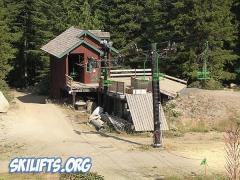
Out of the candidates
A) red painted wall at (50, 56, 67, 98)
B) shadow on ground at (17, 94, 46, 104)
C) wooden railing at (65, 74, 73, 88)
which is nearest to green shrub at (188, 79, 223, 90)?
wooden railing at (65, 74, 73, 88)

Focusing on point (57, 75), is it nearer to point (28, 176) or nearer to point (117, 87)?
point (117, 87)

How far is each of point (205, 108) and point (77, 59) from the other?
14838mm

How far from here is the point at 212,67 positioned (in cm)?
5084

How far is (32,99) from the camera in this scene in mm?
55031

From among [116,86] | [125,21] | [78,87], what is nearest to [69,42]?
[78,87]

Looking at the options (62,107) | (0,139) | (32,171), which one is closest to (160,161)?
(32,171)

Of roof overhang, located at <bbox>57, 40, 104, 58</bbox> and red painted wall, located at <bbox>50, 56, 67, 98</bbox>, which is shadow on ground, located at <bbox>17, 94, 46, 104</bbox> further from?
roof overhang, located at <bbox>57, 40, 104, 58</bbox>

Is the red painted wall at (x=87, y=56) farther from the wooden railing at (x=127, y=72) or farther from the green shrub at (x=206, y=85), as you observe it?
the green shrub at (x=206, y=85)

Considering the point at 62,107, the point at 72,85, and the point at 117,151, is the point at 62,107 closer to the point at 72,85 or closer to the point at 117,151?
the point at 72,85

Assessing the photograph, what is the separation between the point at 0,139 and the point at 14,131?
2.41 m

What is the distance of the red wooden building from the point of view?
153 feet

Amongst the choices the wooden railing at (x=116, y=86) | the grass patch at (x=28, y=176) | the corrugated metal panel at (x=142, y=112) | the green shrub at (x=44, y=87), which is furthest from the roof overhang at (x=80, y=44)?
the grass patch at (x=28, y=176)

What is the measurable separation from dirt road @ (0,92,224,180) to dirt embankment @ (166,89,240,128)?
2.73 metres

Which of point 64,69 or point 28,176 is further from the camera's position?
point 64,69
